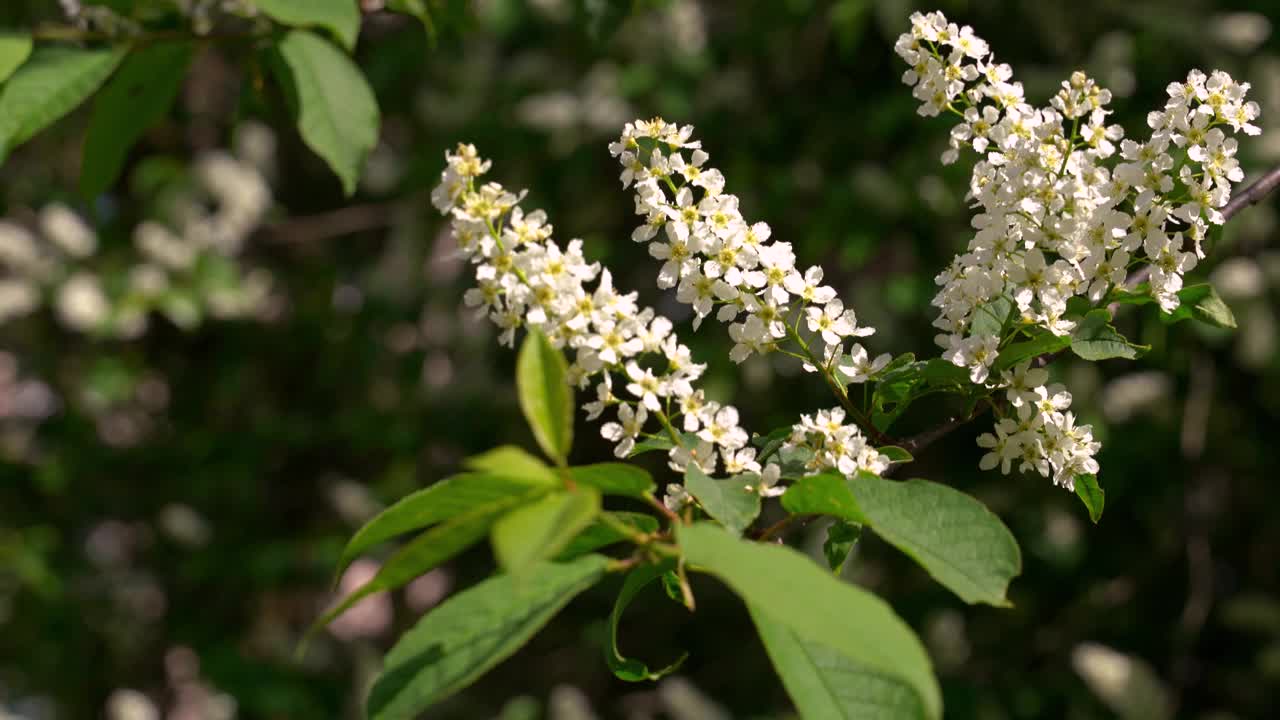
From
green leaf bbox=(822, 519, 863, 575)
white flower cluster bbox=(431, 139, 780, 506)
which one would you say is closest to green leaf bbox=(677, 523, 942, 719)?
white flower cluster bbox=(431, 139, 780, 506)

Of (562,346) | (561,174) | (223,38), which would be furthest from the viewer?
(561,174)

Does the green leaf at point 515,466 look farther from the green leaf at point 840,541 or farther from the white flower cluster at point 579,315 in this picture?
the green leaf at point 840,541

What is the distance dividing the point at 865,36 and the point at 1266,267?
981 mm

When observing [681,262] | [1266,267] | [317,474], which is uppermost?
[681,262]

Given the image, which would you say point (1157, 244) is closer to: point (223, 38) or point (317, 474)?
point (223, 38)

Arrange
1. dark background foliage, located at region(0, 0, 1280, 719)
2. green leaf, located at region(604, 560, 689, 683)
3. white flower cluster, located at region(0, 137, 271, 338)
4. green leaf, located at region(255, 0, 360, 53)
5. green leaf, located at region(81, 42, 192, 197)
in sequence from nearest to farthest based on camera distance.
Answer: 1. green leaf, located at region(604, 560, 689, 683)
2. green leaf, located at region(255, 0, 360, 53)
3. green leaf, located at region(81, 42, 192, 197)
4. dark background foliage, located at region(0, 0, 1280, 719)
5. white flower cluster, located at region(0, 137, 271, 338)

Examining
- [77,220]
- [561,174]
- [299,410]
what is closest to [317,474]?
[299,410]

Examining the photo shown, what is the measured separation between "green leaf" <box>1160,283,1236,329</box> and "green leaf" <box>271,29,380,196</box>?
655mm

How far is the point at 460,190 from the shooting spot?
81 cm

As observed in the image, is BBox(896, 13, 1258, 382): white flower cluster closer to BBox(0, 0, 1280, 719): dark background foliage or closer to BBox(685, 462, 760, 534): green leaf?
BBox(685, 462, 760, 534): green leaf

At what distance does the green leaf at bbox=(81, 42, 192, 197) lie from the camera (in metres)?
1.15

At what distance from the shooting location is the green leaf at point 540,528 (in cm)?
54

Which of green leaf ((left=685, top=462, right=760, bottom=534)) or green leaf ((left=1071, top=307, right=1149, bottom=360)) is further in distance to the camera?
green leaf ((left=1071, top=307, right=1149, bottom=360))

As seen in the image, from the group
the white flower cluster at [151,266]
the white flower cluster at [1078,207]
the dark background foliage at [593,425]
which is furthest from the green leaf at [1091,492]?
the white flower cluster at [151,266]
